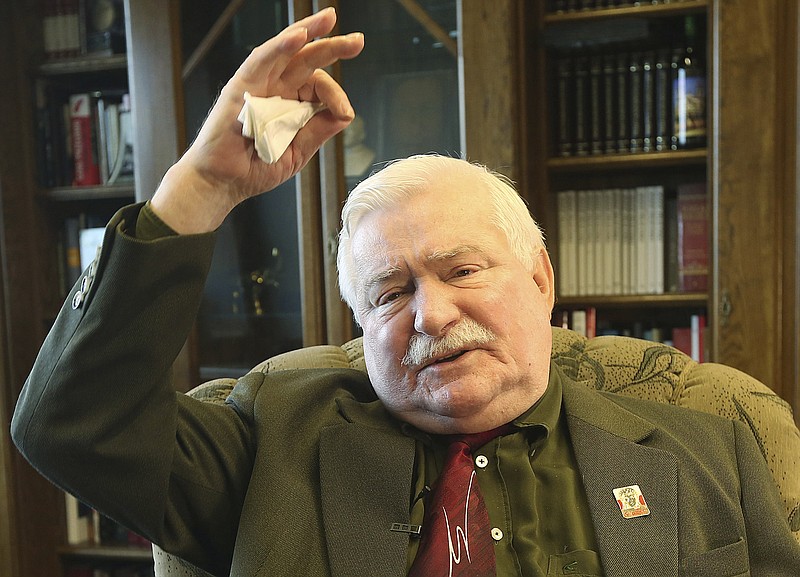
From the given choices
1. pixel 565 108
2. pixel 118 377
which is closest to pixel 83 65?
pixel 565 108

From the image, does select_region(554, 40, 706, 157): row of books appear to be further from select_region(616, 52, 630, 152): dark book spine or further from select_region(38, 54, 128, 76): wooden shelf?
select_region(38, 54, 128, 76): wooden shelf

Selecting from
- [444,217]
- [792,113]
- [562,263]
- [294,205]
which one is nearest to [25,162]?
[294,205]

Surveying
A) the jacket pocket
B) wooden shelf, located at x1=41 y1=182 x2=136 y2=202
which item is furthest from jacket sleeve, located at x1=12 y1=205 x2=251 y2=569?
wooden shelf, located at x1=41 y1=182 x2=136 y2=202

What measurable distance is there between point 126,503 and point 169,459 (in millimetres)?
76

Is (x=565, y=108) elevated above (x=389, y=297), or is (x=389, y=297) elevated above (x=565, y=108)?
(x=565, y=108)

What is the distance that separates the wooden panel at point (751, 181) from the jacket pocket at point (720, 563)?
1100mm

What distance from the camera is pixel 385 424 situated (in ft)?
4.39

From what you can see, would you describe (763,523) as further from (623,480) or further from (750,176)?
(750,176)

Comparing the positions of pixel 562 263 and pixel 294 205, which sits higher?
pixel 294 205

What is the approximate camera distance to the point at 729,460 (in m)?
1.29

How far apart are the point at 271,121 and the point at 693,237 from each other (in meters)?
1.67

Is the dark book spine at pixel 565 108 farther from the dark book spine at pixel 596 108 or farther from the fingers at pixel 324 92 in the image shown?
the fingers at pixel 324 92

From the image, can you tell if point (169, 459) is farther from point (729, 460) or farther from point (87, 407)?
point (729, 460)

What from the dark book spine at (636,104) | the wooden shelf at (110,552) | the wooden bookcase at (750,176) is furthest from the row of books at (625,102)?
the wooden shelf at (110,552)
